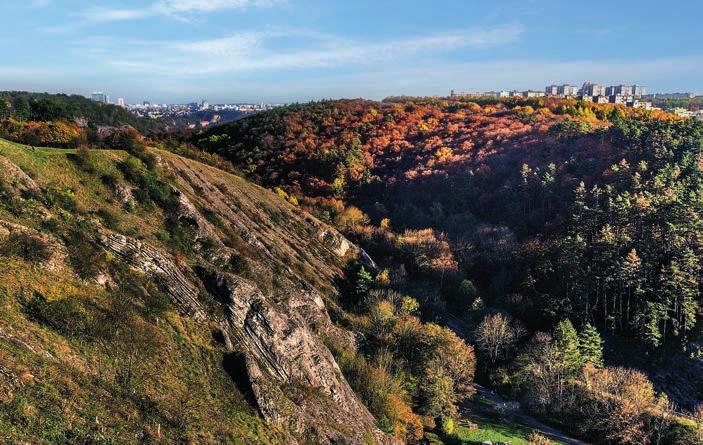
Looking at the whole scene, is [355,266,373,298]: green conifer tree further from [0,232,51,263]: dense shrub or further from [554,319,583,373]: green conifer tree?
[0,232,51,263]: dense shrub

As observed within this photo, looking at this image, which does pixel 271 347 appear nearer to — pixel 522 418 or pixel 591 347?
pixel 522 418

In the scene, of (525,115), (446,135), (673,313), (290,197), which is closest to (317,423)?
(673,313)

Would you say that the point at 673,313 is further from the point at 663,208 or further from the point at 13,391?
the point at 13,391

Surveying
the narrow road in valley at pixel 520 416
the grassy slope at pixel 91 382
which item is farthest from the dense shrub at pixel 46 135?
the narrow road in valley at pixel 520 416

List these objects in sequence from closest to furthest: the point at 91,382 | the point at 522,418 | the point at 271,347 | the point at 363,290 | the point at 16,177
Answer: the point at 91,382 < the point at 16,177 < the point at 271,347 < the point at 522,418 < the point at 363,290

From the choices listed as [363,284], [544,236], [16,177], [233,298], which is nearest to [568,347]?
[363,284]
